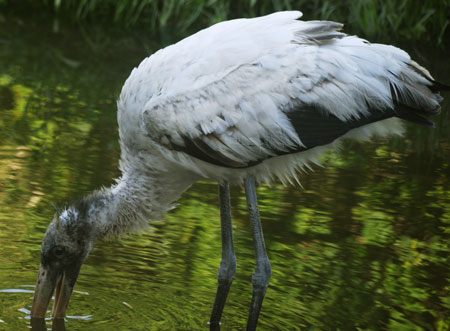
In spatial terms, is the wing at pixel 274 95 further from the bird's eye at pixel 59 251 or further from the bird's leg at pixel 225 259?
the bird's eye at pixel 59 251

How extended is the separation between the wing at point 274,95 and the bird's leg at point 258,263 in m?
0.20

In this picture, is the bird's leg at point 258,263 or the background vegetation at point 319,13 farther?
the background vegetation at point 319,13

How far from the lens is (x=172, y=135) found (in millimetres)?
5102

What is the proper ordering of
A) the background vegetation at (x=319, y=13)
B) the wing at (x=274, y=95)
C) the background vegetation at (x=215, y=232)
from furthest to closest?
the background vegetation at (x=319, y=13)
the background vegetation at (x=215, y=232)
the wing at (x=274, y=95)

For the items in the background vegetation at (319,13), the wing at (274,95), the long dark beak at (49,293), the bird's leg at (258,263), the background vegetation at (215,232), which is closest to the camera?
the wing at (274,95)

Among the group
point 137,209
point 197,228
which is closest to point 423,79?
point 137,209

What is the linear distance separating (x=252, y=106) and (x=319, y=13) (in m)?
9.37

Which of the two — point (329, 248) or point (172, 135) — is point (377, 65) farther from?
point (329, 248)

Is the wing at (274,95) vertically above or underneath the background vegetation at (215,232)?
above

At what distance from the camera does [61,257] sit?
211 inches

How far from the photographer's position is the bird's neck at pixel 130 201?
5449 mm

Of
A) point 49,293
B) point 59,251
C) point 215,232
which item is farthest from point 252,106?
point 215,232

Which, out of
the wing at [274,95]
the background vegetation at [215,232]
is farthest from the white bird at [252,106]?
the background vegetation at [215,232]

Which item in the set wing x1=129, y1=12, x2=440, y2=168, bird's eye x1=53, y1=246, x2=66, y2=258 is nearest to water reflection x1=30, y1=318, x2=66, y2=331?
bird's eye x1=53, y1=246, x2=66, y2=258
